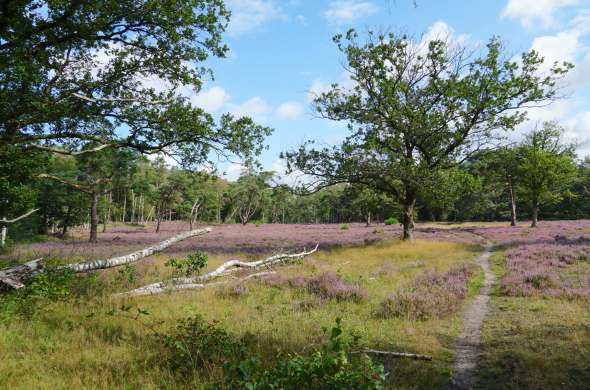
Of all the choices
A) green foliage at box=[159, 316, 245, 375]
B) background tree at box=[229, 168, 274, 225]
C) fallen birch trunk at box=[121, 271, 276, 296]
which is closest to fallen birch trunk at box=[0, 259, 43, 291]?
fallen birch trunk at box=[121, 271, 276, 296]

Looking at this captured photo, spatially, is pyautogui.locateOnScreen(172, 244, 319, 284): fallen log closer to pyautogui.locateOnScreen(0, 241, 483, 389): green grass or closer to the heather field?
the heather field

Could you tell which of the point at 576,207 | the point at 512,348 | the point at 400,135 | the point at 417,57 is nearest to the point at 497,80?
the point at 417,57

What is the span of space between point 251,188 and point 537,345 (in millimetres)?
80192

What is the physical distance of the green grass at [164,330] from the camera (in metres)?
5.06

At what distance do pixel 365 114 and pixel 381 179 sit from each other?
14.5ft

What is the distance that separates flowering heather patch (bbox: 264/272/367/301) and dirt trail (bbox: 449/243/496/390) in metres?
2.89

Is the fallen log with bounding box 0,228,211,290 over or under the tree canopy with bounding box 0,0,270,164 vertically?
under

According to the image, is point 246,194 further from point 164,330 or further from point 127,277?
point 164,330

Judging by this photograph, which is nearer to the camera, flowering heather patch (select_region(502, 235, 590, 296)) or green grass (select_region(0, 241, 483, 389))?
green grass (select_region(0, 241, 483, 389))

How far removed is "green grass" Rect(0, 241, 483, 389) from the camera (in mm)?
5062

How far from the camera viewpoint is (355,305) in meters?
9.86

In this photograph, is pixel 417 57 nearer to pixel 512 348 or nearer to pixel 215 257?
pixel 215 257

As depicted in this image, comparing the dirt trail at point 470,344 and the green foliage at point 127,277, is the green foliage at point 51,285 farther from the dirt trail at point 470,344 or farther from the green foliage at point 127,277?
the dirt trail at point 470,344

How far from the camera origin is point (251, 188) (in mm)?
85375
